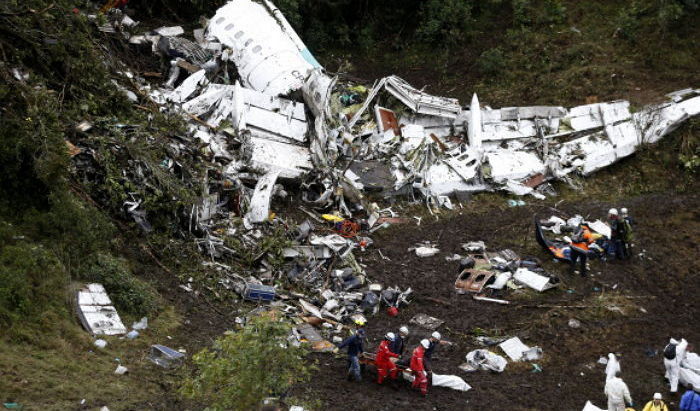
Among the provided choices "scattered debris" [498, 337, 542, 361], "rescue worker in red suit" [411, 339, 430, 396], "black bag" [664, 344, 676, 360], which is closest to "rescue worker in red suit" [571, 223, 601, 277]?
"scattered debris" [498, 337, 542, 361]

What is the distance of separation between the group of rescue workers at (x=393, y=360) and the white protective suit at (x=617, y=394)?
7.62 ft

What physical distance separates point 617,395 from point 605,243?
15.5 ft

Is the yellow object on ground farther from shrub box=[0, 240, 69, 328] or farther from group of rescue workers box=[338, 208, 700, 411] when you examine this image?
shrub box=[0, 240, 69, 328]

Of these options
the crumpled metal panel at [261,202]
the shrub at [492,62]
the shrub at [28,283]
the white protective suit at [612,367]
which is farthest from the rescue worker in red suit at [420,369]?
the shrub at [492,62]

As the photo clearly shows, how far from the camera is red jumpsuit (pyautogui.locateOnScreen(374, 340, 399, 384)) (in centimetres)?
998

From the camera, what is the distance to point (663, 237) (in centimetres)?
1418

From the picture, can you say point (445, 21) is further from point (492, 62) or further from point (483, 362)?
point (483, 362)

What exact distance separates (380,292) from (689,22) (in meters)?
12.4

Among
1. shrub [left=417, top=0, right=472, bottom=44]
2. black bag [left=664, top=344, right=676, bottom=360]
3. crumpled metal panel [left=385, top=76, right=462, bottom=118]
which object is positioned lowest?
black bag [left=664, top=344, right=676, bottom=360]

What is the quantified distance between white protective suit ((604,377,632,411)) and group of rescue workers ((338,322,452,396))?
91.4 inches

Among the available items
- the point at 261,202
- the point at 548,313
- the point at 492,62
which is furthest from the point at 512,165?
the point at 261,202

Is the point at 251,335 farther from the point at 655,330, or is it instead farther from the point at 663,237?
the point at 663,237

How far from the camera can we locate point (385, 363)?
10.1 metres

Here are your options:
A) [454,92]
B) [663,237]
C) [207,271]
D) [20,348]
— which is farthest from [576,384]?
[454,92]
